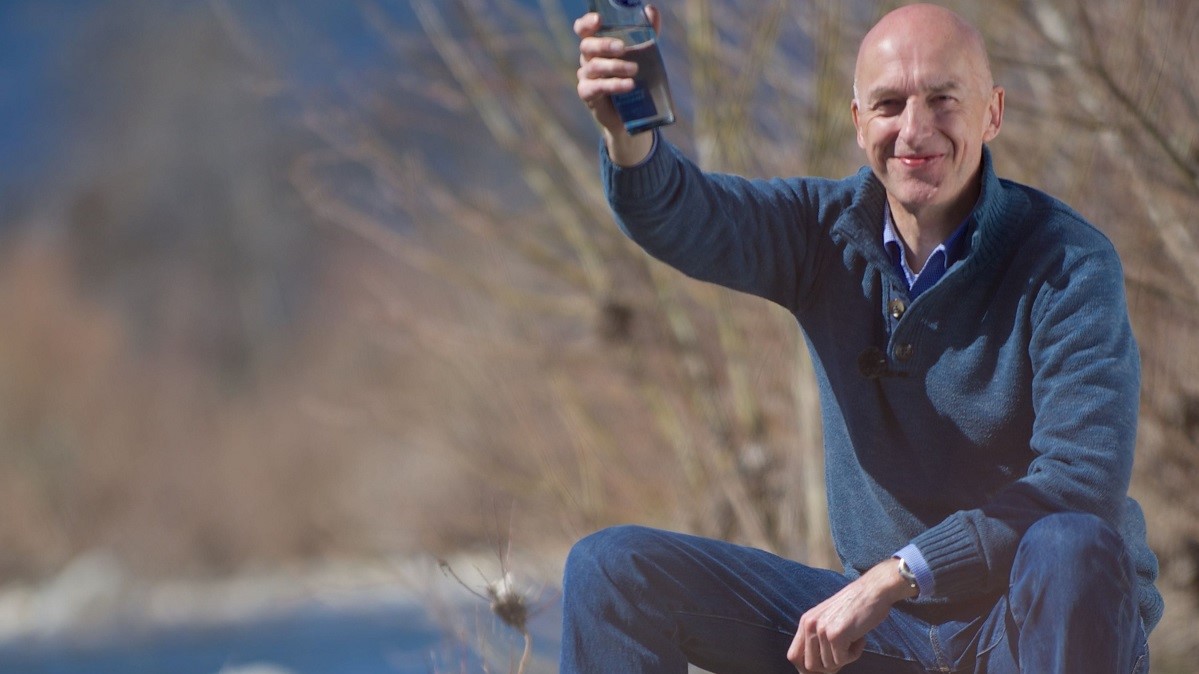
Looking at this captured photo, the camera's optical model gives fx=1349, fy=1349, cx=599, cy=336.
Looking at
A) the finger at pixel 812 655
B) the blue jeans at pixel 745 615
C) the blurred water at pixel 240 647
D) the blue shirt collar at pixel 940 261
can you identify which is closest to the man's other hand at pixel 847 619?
the finger at pixel 812 655

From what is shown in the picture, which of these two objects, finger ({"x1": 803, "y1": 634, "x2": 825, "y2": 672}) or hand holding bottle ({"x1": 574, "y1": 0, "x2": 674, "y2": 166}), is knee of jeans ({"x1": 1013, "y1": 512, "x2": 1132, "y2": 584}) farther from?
hand holding bottle ({"x1": 574, "y1": 0, "x2": 674, "y2": 166})

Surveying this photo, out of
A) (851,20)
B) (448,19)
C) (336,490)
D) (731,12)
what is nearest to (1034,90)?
(851,20)

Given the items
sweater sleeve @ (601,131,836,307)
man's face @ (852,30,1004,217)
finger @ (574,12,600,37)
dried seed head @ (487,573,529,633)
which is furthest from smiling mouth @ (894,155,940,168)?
dried seed head @ (487,573,529,633)

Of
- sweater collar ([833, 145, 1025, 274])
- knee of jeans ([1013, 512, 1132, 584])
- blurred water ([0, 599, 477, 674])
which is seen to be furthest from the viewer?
blurred water ([0, 599, 477, 674])

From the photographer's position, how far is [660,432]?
4.44 meters

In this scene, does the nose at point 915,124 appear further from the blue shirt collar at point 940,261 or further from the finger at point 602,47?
the finger at point 602,47

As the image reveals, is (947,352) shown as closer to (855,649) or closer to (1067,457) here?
(1067,457)

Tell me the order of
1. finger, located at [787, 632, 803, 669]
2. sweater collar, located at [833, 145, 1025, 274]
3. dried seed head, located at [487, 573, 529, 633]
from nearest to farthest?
finger, located at [787, 632, 803, 669]
sweater collar, located at [833, 145, 1025, 274]
dried seed head, located at [487, 573, 529, 633]

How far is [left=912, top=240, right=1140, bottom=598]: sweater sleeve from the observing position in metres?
1.41

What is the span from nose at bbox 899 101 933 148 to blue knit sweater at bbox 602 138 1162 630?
10 cm

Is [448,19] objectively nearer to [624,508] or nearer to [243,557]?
[624,508]

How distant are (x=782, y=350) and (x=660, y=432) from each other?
0.62m

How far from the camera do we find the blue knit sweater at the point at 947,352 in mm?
1418

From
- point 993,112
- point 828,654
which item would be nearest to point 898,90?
point 993,112
